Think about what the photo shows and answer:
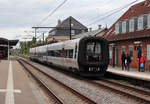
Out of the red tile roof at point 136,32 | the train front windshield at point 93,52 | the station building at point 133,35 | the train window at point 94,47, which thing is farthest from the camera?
the red tile roof at point 136,32

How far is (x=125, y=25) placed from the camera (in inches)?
1128

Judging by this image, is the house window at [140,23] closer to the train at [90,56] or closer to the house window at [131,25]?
the house window at [131,25]

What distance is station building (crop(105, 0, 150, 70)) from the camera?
75.8 feet

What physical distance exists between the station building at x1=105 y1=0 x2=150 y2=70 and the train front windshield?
586 cm

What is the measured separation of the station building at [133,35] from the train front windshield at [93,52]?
5.86m

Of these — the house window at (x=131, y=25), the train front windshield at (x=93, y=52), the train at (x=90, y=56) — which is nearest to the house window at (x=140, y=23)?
the house window at (x=131, y=25)

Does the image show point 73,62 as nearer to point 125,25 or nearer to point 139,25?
point 139,25

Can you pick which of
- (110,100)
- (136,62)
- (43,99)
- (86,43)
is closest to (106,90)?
(110,100)

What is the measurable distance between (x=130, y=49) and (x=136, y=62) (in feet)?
5.84

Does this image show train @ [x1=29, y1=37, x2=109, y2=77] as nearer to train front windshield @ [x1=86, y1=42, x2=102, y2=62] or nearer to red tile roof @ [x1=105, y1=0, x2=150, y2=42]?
train front windshield @ [x1=86, y1=42, x2=102, y2=62]

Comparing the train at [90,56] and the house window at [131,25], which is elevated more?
the house window at [131,25]

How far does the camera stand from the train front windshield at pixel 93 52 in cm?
1619

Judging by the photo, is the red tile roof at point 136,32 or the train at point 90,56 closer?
the train at point 90,56

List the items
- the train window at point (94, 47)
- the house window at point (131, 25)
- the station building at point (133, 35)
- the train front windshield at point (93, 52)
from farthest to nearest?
the house window at point (131, 25), the station building at point (133, 35), the train window at point (94, 47), the train front windshield at point (93, 52)
